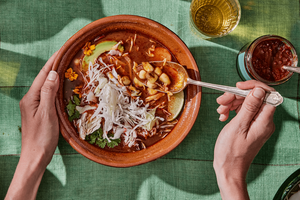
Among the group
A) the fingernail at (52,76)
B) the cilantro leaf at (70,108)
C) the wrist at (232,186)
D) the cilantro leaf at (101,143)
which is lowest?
the wrist at (232,186)

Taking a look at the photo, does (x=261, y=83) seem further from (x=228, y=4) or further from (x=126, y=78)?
(x=126, y=78)

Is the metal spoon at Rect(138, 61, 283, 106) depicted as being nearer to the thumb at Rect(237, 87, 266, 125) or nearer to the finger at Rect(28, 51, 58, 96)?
the thumb at Rect(237, 87, 266, 125)

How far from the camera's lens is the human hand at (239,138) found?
47.5 inches

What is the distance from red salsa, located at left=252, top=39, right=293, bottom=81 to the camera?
→ 1279 mm

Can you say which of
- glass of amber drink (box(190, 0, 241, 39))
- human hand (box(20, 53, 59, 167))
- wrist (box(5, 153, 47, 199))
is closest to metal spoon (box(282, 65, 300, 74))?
glass of amber drink (box(190, 0, 241, 39))

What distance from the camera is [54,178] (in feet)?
4.79

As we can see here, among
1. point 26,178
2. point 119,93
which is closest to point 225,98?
point 119,93

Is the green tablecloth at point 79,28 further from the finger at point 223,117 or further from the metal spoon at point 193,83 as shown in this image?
the metal spoon at point 193,83

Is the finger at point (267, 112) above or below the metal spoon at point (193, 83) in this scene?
below

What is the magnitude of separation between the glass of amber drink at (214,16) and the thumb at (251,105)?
19.2 inches

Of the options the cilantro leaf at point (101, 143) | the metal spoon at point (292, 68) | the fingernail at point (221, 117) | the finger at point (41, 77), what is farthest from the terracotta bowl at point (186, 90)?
the metal spoon at point (292, 68)

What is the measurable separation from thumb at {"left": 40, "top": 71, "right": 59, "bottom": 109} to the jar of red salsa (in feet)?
4.03

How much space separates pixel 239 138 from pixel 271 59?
1.81 feet

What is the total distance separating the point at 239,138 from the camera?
1.28 metres
